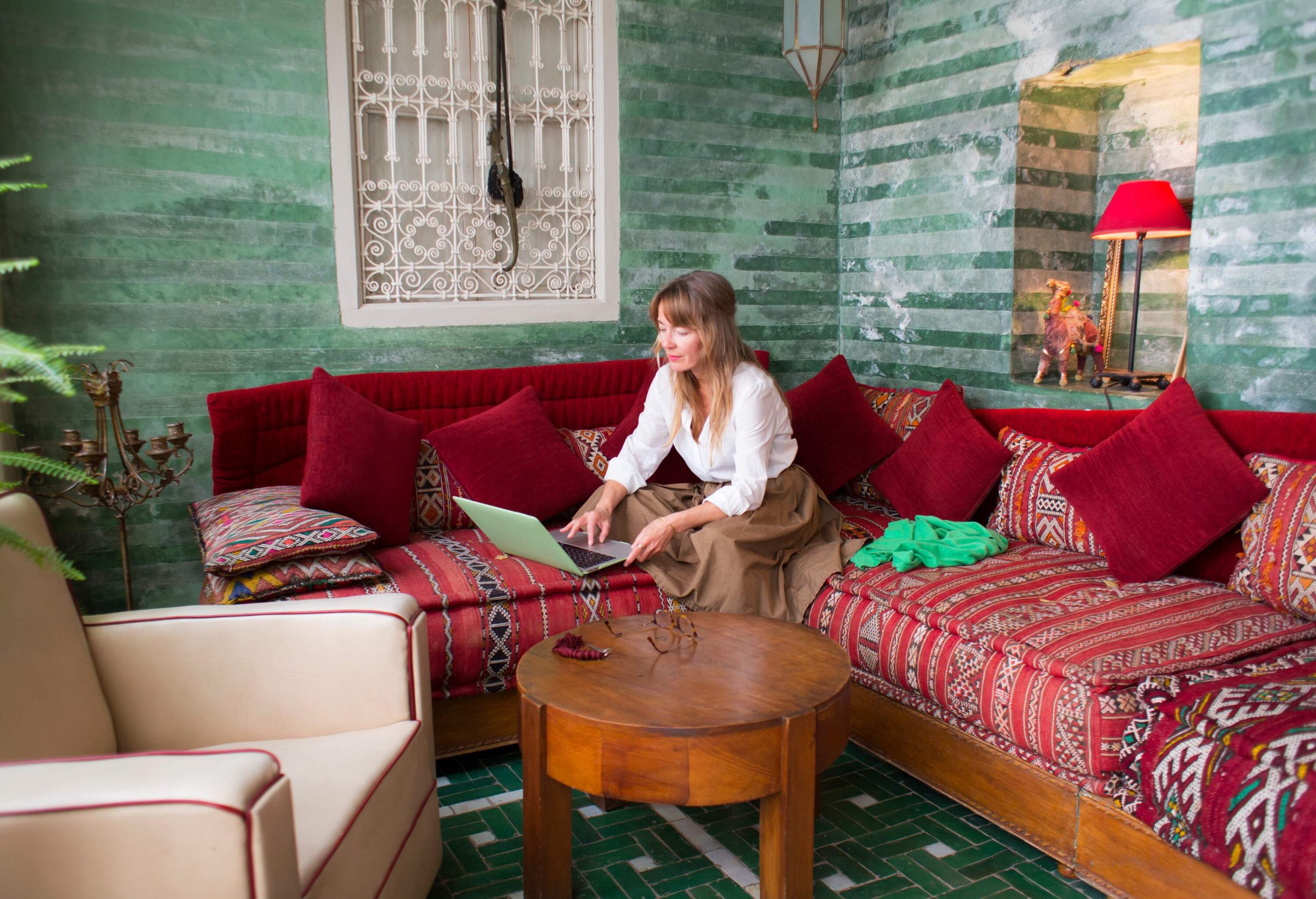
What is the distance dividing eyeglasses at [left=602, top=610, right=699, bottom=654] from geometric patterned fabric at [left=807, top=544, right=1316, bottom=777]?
0.62 m

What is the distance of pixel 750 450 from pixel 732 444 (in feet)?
0.48

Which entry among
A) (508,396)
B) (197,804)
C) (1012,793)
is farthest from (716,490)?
(197,804)

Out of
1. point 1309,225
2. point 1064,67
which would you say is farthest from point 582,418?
point 1309,225

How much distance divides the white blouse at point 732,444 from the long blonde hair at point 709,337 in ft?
0.08

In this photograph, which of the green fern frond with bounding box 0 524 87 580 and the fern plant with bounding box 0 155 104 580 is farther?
the green fern frond with bounding box 0 524 87 580

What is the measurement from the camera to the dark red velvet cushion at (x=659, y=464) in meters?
3.44

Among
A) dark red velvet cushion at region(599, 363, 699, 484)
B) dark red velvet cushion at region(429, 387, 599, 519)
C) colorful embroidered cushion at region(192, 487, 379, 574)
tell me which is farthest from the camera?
dark red velvet cushion at region(599, 363, 699, 484)

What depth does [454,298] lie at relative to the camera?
12.2 ft

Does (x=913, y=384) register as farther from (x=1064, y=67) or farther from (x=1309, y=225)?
(x=1309, y=225)

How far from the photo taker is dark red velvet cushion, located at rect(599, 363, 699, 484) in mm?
3438

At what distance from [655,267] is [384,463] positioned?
5.03 feet

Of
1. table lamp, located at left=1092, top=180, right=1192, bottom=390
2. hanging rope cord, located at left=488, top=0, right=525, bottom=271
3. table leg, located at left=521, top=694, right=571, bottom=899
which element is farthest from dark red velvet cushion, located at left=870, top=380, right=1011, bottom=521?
table leg, located at left=521, top=694, right=571, bottom=899

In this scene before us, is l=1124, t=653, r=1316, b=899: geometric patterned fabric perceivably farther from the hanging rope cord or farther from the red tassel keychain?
the hanging rope cord

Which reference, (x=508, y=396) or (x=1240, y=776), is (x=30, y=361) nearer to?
(x=1240, y=776)
